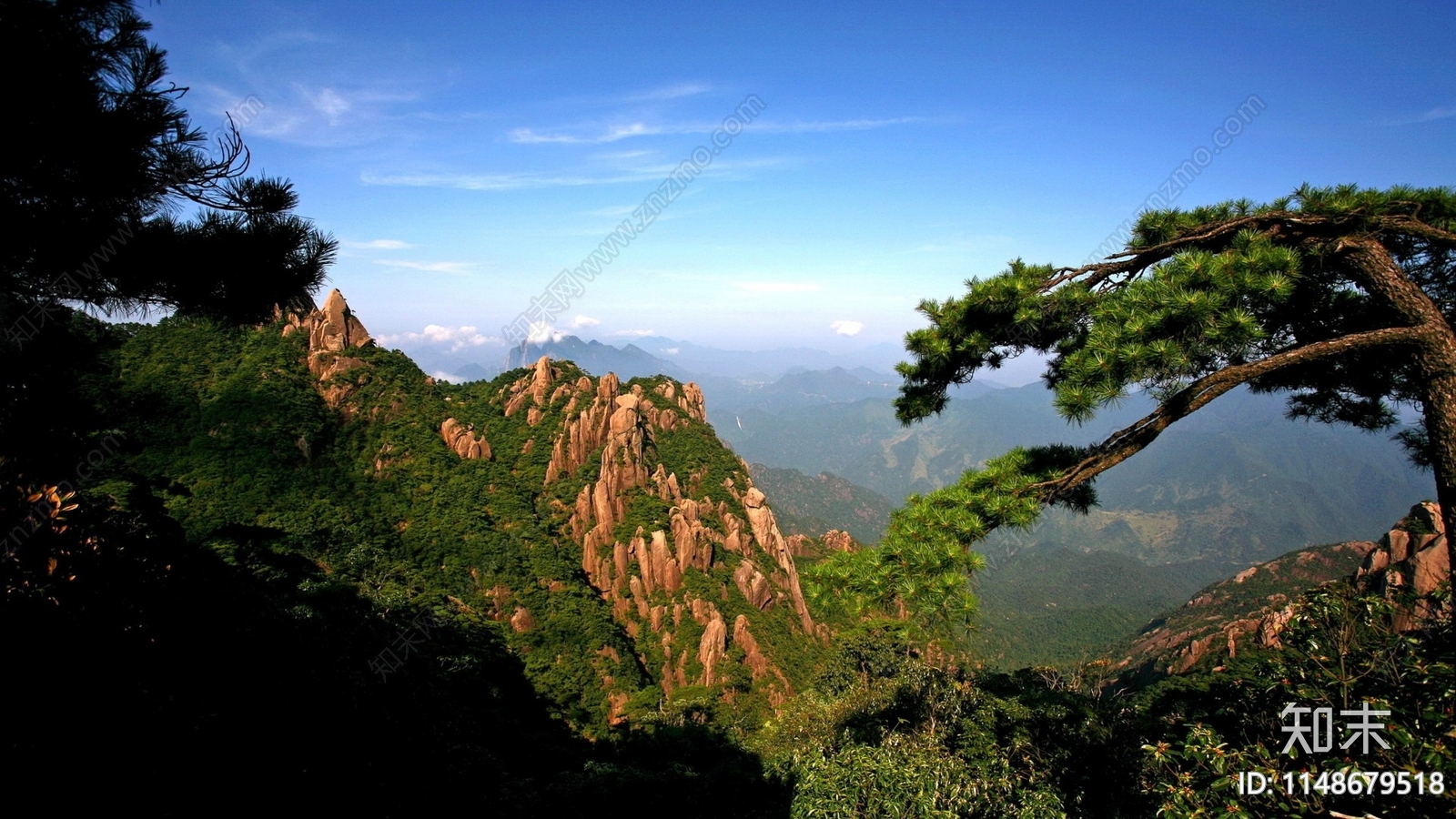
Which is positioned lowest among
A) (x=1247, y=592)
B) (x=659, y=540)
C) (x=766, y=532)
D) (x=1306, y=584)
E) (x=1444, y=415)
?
(x=1247, y=592)

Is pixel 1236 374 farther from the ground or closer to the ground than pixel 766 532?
farther from the ground

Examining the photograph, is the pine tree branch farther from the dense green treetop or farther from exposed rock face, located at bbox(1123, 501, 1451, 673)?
exposed rock face, located at bbox(1123, 501, 1451, 673)

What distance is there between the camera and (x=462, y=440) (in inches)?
1512

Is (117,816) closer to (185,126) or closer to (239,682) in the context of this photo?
(239,682)

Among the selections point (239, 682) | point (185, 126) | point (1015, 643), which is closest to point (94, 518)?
point (239, 682)

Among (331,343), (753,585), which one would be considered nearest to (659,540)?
(753,585)

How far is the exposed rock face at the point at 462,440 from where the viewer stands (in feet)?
126

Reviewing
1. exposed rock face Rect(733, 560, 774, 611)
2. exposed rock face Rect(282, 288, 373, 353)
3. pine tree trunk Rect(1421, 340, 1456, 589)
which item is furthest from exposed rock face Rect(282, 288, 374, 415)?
pine tree trunk Rect(1421, 340, 1456, 589)

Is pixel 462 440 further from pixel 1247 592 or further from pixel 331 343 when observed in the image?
pixel 1247 592

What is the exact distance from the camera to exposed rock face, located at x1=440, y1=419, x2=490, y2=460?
38312 mm

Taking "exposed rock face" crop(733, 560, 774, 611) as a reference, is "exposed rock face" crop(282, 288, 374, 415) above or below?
above

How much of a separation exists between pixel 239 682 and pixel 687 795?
8.81 m

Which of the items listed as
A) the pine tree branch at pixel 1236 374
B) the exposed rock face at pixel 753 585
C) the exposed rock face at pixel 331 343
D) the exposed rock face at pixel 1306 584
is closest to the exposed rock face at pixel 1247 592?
the exposed rock face at pixel 1306 584

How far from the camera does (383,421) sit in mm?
36250
